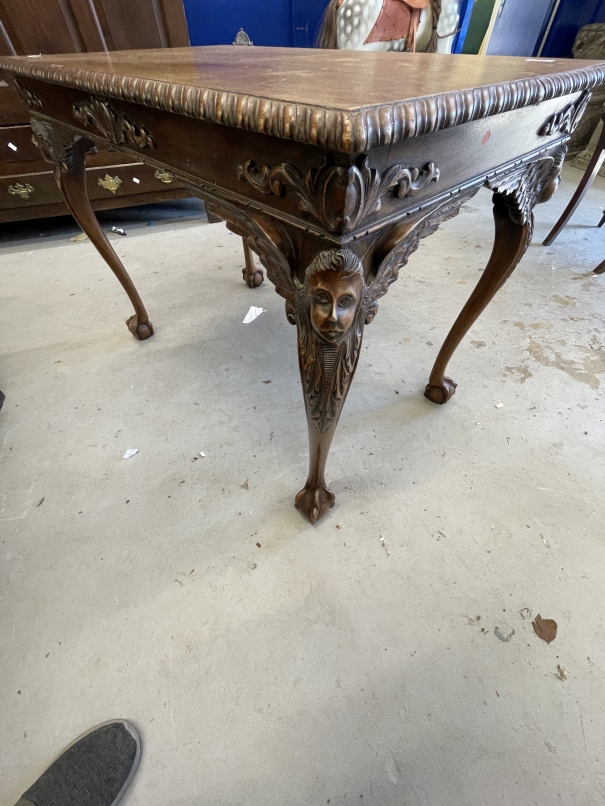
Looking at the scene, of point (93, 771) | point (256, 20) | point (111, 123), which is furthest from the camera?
point (256, 20)

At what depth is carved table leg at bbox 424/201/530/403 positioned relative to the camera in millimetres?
845

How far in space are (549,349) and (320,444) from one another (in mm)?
1057

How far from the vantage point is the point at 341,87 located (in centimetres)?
47

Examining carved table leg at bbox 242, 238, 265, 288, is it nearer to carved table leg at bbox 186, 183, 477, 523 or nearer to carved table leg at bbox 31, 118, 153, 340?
carved table leg at bbox 31, 118, 153, 340

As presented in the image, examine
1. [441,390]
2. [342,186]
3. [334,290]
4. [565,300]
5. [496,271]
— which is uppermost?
[342,186]

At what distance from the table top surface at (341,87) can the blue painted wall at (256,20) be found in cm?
198

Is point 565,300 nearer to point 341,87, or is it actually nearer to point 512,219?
point 512,219

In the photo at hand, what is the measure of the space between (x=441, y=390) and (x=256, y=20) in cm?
253

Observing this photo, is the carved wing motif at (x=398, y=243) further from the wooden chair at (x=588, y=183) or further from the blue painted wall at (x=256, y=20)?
the blue painted wall at (x=256, y=20)

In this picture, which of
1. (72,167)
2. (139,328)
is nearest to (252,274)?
(139,328)

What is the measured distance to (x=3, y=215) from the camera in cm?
191

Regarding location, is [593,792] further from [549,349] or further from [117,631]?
[549,349]

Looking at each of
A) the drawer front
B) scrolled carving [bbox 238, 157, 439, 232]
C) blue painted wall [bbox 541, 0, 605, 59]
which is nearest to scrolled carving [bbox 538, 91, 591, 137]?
scrolled carving [bbox 238, 157, 439, 232]

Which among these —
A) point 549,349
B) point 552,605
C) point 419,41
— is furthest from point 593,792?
point 419,41
